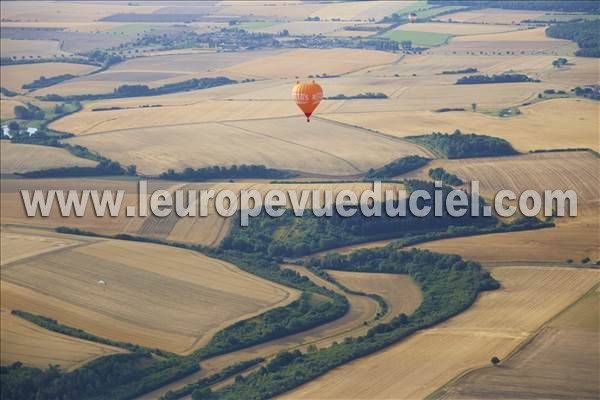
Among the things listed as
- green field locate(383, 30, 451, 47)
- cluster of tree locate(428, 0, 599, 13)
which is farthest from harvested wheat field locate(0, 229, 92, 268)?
green field locate(383, 30, 451, 47)

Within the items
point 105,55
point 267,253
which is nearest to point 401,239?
point 267,253

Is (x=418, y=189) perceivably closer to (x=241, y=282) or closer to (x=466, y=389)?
(x=241, y=282)

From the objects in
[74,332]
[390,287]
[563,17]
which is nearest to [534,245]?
[390,287]

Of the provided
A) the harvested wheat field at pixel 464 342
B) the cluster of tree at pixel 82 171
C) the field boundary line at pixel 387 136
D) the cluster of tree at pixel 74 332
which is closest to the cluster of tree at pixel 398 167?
the field boundary line at pixel 387 136

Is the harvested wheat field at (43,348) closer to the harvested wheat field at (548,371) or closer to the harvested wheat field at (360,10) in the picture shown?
the harvested wheat field at (548,371)

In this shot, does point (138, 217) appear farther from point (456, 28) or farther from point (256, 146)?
point (456, 28)

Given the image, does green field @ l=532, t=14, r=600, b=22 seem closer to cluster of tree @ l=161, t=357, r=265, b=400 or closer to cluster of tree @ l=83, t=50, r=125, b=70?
cluster of tree @ l=83, t=50, r=125, b=70

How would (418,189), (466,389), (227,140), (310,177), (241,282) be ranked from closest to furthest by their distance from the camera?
1. (466,389)
2. (241,282)
3. (418,189)
4. (310,177)
5. (227,140)
